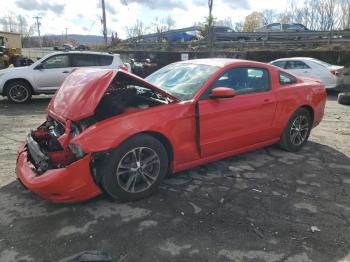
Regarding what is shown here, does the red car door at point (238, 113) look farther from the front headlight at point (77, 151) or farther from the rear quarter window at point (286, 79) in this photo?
the front headlight at point (77, 151)

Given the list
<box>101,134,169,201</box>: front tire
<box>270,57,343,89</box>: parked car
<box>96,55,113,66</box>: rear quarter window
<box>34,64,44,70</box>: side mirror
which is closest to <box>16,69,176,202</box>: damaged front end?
<box>101,134,169,201</box>: front tire

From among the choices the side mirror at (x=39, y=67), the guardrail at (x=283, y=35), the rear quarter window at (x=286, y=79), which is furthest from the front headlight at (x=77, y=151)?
the guardrail at (x=283, y=35)

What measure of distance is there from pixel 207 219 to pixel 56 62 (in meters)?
8.88

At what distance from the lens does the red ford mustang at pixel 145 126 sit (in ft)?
12.2

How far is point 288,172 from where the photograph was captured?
16.4 ft

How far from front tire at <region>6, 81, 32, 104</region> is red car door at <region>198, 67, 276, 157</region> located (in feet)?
26.3

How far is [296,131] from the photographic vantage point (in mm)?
5898

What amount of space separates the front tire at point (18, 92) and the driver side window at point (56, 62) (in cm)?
85

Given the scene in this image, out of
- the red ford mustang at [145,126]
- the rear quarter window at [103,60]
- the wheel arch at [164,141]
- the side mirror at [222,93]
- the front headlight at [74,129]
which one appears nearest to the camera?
the red ford mustang at [145,126]

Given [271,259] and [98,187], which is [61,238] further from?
[271,259]

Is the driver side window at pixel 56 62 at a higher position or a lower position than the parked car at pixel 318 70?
higher

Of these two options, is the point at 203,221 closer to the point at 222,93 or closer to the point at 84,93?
the point at 222,93

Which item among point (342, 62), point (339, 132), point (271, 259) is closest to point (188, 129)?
point (271, 259)

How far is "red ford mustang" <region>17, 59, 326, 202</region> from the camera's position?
12.2ft
